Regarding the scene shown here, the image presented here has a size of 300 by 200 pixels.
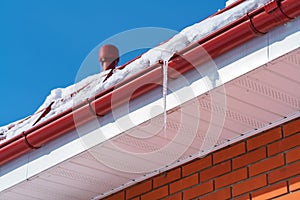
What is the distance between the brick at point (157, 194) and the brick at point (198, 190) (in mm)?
210

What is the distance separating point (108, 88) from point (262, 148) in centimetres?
104

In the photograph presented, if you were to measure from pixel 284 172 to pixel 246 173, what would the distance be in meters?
0.31

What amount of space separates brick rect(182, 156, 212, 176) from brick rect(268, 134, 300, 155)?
523mm

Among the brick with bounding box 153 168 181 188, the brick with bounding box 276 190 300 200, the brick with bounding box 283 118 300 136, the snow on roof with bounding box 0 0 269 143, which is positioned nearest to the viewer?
the snow on roof with bounding box 0 0 269 143

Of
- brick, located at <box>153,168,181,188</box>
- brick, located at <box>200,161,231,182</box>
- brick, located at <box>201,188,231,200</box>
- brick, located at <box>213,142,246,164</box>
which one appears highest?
brick, located at <box>153,168,181,188</box>

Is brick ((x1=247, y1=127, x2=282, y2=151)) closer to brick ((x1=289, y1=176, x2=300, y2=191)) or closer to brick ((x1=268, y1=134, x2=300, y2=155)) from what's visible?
brick ((x1=268, y1=134, x2=300, y2=155))

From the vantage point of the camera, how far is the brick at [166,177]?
5.27m

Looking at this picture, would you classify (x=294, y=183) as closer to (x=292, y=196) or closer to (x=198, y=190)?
(x=292, y=196)

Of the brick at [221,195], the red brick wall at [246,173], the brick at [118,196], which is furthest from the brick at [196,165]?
the brick at [118,196]

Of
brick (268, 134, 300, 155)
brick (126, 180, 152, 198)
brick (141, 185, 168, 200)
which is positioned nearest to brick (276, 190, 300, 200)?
brick (268, 134, 300, 155)

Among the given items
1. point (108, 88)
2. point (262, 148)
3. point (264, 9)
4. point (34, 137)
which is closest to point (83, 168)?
point (34, 137)

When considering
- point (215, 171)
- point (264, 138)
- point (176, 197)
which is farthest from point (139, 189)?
point (264, 138)

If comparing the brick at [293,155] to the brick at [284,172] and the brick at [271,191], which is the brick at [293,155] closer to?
the brick at [284,172]

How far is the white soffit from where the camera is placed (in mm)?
4082
